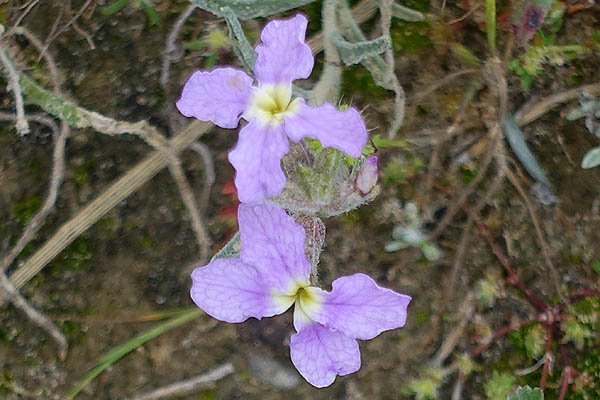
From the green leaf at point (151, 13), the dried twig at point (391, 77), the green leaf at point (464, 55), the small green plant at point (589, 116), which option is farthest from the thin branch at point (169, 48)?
the small green plant at point (589, 116)

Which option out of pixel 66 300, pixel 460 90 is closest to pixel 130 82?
pixel 66 300

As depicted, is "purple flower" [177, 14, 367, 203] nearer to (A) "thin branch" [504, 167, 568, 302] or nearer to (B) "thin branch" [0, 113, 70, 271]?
(B) "thin branch" [0, 113, 70, 271]

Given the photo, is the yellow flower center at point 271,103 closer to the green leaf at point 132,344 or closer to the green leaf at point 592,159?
the green leaf at point 132,344

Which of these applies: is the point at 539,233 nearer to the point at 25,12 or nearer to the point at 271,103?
the point at 271,103

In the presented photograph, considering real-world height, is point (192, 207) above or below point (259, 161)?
below

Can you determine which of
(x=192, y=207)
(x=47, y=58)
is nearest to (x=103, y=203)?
(x=192, y=207)
